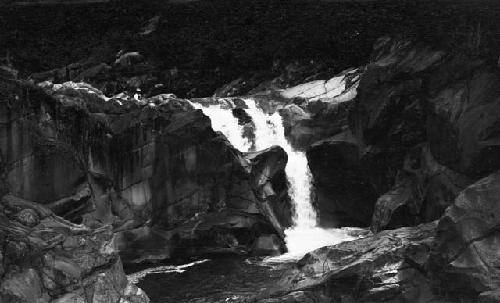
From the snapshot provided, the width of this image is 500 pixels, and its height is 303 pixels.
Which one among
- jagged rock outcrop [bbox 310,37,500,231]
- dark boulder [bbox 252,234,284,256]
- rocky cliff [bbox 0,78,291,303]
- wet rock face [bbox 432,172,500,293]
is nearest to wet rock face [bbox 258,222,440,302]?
wet rock face [bbox 432,172,500,293]

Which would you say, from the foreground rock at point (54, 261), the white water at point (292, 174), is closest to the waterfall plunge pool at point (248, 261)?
the white water at point (292, 174)

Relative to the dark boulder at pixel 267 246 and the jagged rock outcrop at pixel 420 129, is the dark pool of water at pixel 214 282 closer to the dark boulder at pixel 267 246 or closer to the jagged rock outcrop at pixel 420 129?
the dark boulder at pixel 267 246

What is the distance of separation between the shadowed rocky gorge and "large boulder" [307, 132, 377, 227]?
0.29 ft

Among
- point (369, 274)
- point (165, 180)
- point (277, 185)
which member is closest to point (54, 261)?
point (369, 274)

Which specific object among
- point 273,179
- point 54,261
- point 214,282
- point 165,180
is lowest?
point 214,282

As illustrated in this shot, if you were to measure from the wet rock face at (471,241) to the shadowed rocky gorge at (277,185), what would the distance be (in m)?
0.05

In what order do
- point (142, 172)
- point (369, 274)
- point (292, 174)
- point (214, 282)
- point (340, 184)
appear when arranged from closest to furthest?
point (369, 274) → point (214, 282) → point (142, 172) → point (340, 184) → point (292, 174)

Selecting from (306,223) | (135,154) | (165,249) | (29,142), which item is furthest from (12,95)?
(306,223)

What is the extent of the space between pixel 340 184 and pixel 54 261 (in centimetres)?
2329

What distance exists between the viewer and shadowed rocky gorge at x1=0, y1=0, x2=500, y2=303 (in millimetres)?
23359

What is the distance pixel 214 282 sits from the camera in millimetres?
31344

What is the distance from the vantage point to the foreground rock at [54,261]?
22.4 m

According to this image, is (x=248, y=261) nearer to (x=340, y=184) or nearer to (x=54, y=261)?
(x=340, y=184)

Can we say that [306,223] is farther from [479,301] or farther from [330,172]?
[479,301]
